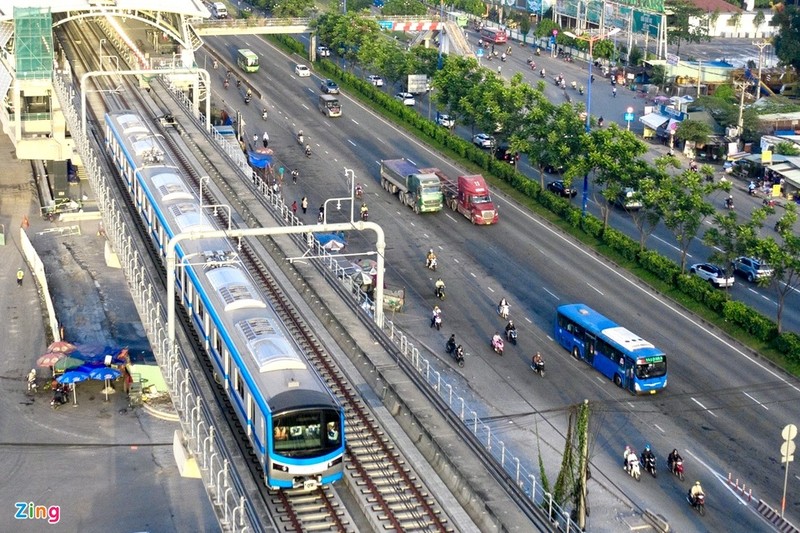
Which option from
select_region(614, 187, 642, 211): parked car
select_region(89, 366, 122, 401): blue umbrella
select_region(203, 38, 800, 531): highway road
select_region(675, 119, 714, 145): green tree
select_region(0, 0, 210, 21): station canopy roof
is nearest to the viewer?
select_region(203, 38, 800, 531): highway road

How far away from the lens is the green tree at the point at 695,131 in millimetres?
110938

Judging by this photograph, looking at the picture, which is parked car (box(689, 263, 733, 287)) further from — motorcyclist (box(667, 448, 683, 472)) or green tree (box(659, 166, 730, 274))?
motorcyclist (box(667, 448, 683, 472))

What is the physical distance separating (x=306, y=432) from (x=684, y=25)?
119330 millimetres

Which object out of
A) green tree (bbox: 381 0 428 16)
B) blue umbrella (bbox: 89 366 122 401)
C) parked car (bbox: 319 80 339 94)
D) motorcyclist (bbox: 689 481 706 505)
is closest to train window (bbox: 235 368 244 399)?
motorcyclist (bbox: 689 481 706 505)

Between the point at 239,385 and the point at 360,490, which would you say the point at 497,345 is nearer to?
the point at 239,385

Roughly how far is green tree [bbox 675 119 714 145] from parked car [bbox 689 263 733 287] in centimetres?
3124

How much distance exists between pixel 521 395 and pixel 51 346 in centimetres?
2498

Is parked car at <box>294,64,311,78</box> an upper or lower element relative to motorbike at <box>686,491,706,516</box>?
upper

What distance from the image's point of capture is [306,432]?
42438 mm

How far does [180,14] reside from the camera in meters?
110

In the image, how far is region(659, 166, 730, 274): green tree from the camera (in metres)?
78.2

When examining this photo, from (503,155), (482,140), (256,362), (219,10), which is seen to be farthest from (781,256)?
(219,10)

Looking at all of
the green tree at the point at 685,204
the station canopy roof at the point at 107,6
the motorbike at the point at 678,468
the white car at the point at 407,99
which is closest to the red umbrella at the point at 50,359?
the motorbike at the point at 678,468

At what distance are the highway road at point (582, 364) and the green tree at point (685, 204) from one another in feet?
14.8
